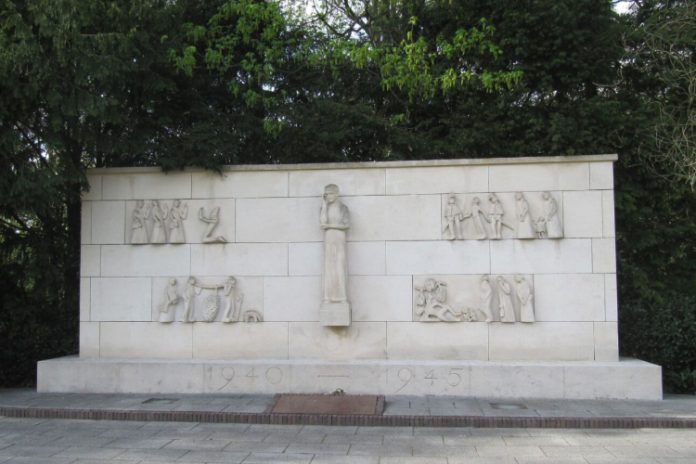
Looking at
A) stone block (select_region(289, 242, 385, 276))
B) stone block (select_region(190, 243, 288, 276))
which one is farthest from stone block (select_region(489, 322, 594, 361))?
stone block (select_region(190, 243, 288, 276))

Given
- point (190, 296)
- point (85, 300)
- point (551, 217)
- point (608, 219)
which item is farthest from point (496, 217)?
point (85, 300)

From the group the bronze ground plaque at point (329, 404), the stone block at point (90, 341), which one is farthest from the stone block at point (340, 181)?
the stone block at point (90, 341)

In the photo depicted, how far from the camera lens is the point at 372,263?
1203 cm

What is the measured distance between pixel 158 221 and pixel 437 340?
5576mm

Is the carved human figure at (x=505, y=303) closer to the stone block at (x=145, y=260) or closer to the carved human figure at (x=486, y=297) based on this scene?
the carved human figure at (x=486, y=297)

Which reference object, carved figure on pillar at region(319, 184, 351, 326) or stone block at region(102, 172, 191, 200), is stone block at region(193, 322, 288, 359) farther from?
stone block at region(102, 172, 191, 200)

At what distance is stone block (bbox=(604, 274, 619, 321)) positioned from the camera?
11.5 meters

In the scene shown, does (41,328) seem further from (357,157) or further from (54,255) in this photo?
(357,157)

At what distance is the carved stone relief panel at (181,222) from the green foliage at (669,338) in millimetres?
8148

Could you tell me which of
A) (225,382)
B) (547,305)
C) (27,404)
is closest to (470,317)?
(547,305)

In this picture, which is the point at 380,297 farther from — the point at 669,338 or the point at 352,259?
the point at 669,338

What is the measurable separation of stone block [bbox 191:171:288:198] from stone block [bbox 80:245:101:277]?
2.13 metres

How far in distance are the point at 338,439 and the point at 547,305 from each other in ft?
15.3

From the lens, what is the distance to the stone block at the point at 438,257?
38.8 feet
